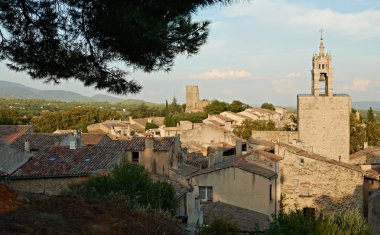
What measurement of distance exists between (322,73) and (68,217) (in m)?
41.6

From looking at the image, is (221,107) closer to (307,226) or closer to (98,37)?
(307,226)

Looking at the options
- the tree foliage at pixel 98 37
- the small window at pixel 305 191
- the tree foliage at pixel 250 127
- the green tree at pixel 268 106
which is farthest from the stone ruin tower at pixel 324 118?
the green tree at pixel 268 106

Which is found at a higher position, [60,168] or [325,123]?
[325,123]

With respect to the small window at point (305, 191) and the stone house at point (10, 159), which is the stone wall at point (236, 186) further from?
the stone house at point (10, 159)

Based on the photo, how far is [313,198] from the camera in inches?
1246

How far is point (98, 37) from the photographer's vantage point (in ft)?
36.0

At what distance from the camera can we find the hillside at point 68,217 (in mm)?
8414

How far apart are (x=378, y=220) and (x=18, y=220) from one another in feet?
57.3

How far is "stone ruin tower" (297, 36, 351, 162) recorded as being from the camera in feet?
154

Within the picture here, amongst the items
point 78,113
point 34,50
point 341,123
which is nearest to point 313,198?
point 341,123


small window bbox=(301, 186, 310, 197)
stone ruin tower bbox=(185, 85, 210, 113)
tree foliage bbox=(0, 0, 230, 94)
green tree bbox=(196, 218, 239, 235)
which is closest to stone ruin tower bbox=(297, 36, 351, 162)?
small window bbox=(301, 186, 310, 197)

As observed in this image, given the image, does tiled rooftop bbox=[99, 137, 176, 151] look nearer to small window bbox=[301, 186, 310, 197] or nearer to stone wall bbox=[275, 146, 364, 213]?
stone wall bbox=[275, 146, 364, 213]

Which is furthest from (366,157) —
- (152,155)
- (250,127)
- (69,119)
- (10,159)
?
(69,119)

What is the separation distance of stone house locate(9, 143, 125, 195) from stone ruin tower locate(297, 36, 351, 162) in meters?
21.3
